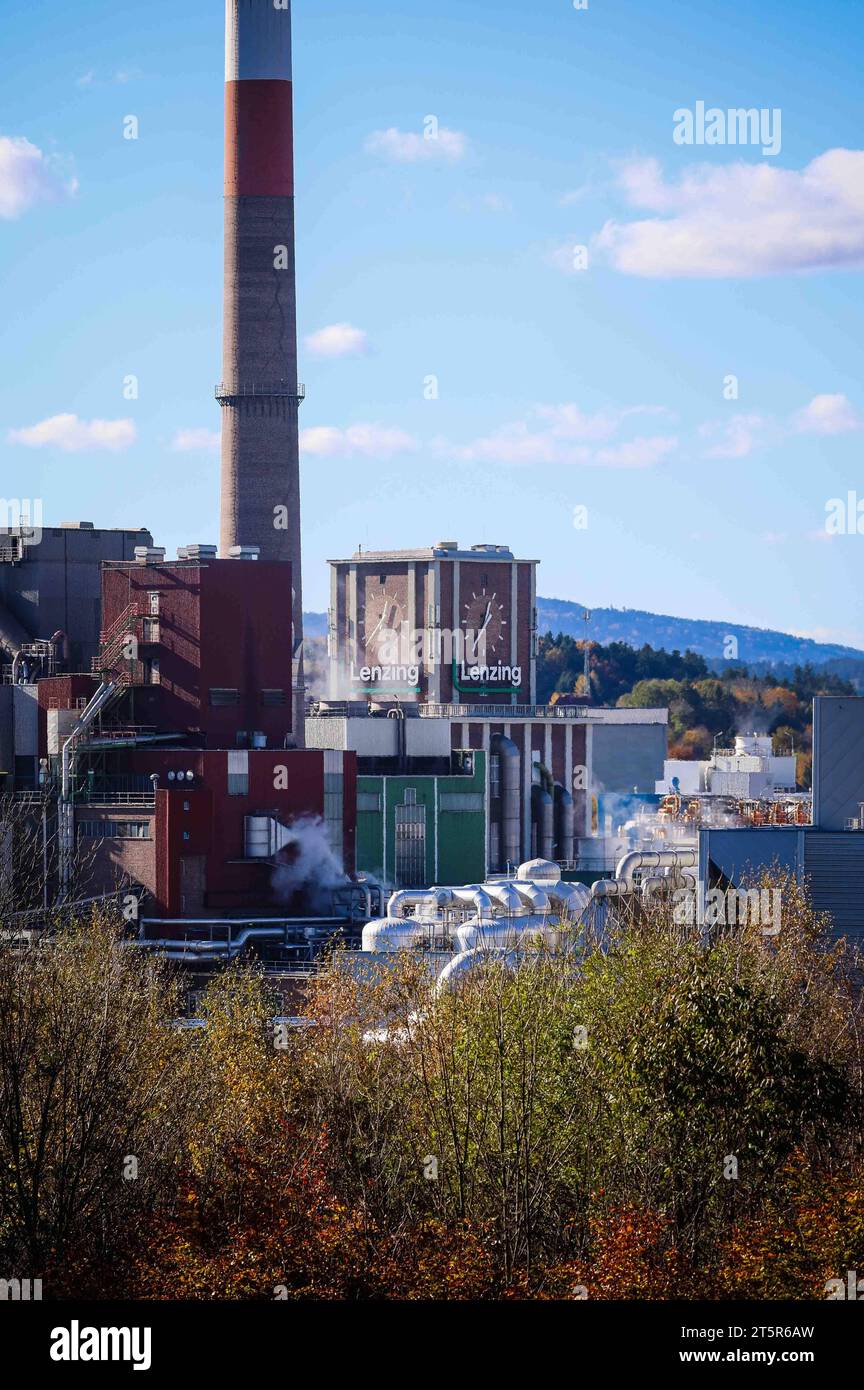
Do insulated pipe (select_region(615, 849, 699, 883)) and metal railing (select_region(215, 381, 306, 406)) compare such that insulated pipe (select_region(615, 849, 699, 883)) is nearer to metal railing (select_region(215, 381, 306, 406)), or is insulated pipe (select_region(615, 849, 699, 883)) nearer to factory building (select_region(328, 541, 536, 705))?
metal railing (select_region(215, 381, 306, 406))

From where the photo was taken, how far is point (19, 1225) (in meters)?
21.9

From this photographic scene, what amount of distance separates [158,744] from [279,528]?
33.0ft

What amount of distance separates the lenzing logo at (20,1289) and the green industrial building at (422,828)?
3640cm

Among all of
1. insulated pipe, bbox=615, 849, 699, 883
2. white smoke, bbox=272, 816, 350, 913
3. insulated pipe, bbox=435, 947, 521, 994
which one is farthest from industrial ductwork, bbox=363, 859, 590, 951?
white smoke, bbox=272, 816, 350, 913

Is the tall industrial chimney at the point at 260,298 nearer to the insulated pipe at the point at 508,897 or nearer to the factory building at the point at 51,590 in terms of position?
the factory building at the point at 51,590

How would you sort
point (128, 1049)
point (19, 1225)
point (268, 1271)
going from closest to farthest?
point (268, 1271) → point (19, 1225) → point (128, 1049)

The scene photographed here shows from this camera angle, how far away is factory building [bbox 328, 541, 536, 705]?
81375mm

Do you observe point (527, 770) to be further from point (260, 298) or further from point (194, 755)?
point (194, 755)

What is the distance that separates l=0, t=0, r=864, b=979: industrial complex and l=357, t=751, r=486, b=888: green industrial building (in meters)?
0.06

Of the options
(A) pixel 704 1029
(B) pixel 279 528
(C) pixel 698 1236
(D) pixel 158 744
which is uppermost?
(B) pixel 279 528

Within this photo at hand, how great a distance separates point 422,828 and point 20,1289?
38.0m

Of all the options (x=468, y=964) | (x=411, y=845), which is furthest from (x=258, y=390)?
(x=468, y=964)
